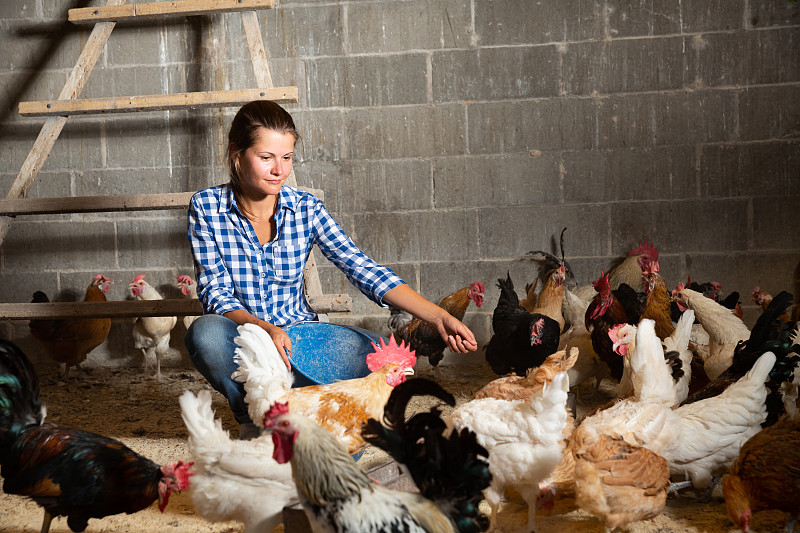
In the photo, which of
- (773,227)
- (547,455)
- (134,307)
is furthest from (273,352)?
(773,227)

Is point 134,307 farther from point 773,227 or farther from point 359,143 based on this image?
point 773,227

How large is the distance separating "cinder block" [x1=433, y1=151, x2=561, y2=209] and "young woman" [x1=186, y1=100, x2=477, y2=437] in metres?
1.93

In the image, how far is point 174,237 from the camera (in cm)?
482

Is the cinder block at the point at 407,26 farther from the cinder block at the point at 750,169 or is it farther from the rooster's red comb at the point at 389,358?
the rooster's red comb at the point at 389,358

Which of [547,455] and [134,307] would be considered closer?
[547,455]

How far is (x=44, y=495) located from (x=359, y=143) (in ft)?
10.6

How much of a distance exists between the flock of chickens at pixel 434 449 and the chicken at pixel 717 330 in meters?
0.30

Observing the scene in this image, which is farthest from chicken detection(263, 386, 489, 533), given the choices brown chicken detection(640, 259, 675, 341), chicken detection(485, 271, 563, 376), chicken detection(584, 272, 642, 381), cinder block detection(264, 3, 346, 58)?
cinder block detection(264, 3, 346, 58)

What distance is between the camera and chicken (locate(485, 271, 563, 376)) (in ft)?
11.7

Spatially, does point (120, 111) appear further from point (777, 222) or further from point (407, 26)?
point (777, 222)

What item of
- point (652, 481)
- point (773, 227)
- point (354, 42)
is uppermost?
point (354, 42)

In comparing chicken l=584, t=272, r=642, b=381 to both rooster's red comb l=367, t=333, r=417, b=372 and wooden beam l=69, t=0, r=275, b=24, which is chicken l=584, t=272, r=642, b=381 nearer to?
rooster's red comb l=367, t=333, r=417, b=372

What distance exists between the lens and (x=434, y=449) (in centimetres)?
164

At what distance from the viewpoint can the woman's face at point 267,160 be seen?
8.11 feet
